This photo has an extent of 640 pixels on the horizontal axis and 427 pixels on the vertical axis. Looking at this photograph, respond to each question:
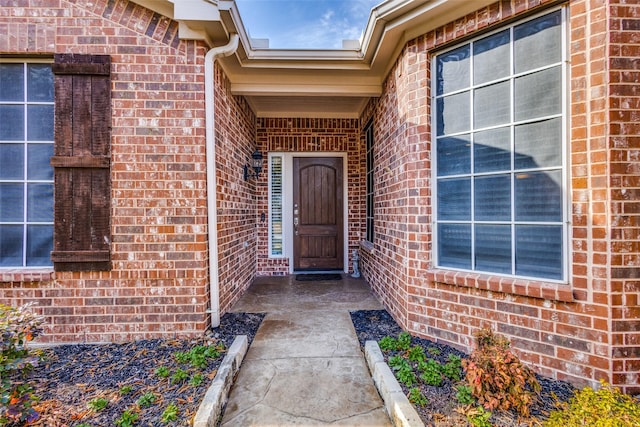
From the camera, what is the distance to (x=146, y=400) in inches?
75.4

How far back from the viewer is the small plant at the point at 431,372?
2.06 metres

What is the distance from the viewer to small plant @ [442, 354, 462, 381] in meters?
2.13

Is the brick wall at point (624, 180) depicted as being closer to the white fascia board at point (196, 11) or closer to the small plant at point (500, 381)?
the small plant at point (500, 381)

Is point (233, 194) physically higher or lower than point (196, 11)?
lower

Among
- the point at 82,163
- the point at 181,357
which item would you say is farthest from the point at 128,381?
the point at 82,163

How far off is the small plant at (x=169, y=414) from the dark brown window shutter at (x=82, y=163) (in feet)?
5.30

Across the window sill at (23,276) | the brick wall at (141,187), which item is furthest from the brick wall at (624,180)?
the window sill at (23,276)

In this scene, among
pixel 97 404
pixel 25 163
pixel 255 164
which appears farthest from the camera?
pixel 255 164

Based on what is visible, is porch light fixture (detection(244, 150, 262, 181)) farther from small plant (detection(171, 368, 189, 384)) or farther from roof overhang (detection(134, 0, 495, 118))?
small plant (detection(171, 368, 189, 384))

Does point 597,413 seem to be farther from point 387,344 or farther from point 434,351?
point 387,344

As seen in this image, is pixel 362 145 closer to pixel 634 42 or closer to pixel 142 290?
pixel 634 42

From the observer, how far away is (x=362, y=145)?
5.29 metres

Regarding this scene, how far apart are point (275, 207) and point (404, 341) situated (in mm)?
3380

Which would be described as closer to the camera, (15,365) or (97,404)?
(15,365)
